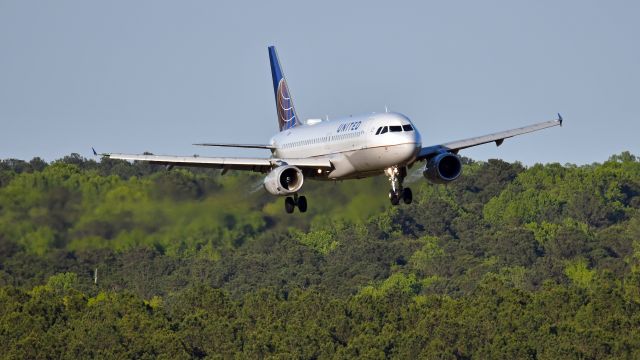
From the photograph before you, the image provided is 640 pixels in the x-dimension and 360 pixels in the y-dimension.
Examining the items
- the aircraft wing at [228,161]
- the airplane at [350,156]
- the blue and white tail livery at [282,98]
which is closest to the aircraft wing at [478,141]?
the airplane at [350,156]

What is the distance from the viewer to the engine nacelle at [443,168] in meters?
79.8

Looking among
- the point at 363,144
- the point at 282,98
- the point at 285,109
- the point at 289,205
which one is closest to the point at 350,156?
the point at 363,144

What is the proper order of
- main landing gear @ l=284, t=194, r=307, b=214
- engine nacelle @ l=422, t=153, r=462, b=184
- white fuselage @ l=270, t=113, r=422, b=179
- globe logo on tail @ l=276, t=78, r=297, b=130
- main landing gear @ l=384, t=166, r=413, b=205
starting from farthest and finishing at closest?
globe logo on tail @ l=276, t=78, r=297, b=130, main landing gear @ l=284, t=194, r=307, b=214, engine nacelle @ l=422, t=153, r=462, b=184, main landing gear @ l=384, t=166, r=413, b=205, white fuselage @ l=270, t=113, r=422, b=179

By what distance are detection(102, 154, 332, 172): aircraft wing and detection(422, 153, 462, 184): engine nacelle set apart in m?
4.46

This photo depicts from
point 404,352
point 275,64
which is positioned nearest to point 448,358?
point 404,352

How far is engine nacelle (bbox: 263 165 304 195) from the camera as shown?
79.3 meters

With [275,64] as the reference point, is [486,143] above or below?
below

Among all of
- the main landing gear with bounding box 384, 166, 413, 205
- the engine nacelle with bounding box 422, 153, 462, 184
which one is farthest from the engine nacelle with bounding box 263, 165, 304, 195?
the engine nacelle with bounding box 422, 153, 462, 184

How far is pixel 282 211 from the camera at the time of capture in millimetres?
95938

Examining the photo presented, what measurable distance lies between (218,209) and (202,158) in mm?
9978

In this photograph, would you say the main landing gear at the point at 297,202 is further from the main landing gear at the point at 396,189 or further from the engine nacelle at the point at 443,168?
the main landing gear at the point at 396,189

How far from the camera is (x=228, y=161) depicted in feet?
269

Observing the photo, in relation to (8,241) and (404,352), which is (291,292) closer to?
(404,352)

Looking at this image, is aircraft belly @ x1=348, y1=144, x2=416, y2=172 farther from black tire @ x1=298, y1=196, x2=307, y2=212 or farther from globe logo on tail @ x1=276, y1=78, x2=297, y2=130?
globe logo on tail @ x1=276, y1=78, x2=297, y2=130
